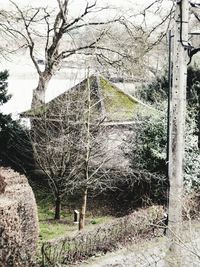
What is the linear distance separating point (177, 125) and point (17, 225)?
4.83 m

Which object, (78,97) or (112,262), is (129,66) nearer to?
(78,97)

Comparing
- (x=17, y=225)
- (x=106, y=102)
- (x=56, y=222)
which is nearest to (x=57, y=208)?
(x=56, y=222)

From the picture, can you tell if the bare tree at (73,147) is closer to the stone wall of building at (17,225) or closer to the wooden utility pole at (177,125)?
the stone wall of building at (17,225)

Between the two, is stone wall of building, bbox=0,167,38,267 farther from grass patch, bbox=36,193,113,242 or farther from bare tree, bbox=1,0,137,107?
bare tree, bbox=1,0,137,107

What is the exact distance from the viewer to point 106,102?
58.3 feet

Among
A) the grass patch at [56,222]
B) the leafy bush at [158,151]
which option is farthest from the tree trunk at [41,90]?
the leafy bush at [158,151]

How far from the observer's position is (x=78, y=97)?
51.0ft

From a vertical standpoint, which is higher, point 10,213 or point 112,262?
point 10,213

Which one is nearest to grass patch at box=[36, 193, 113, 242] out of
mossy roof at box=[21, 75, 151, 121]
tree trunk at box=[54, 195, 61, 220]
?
tree trunk at box=[54, 195, 61, 220]

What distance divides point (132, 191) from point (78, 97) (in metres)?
4.04

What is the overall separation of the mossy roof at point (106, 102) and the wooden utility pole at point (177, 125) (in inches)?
352

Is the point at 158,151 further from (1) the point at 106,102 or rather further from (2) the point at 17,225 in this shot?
(2) the point at 17,225

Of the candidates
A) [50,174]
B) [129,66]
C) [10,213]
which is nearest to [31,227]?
[10,213]

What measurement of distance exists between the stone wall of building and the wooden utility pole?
3947mm
